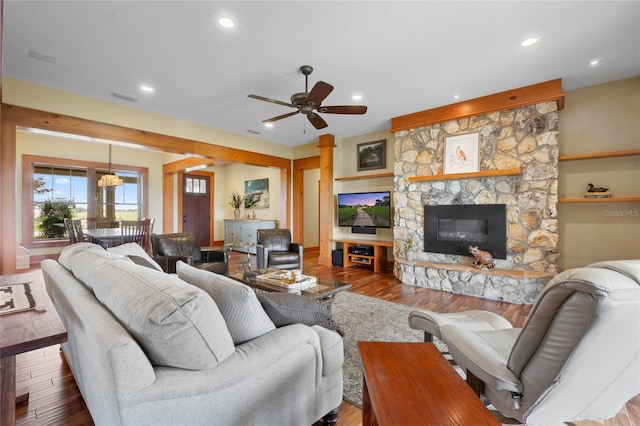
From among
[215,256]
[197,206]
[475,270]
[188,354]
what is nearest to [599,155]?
[475,270]

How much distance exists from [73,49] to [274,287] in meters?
3.11

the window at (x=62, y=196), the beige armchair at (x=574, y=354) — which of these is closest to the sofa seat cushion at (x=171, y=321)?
the beige armchair at (x=574, y=354)

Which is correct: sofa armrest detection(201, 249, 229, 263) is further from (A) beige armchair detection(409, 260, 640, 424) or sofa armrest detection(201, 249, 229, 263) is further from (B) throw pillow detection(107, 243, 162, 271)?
(A) beige armchair detection(409, 260, 640, 424)

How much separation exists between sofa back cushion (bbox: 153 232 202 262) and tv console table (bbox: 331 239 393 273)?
2.75 meters

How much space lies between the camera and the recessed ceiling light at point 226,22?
2.42 meters

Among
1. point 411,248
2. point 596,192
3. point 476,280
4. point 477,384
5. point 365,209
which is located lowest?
point 476,280

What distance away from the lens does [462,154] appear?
4.30 metres

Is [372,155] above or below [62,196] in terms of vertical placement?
above

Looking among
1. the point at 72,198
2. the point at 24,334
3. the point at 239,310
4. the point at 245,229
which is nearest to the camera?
the point at 24,334

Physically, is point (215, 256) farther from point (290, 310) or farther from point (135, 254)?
point (290, 310)

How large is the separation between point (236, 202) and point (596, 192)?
7.74 metres

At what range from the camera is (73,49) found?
112 inches

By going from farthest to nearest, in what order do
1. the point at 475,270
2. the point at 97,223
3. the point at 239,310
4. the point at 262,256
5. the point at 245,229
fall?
the point at 245,229 → the point at 97,223 → the point at 262,256 → the point at 475,270 → the point at 239,310

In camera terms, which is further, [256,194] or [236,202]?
[236,202]
